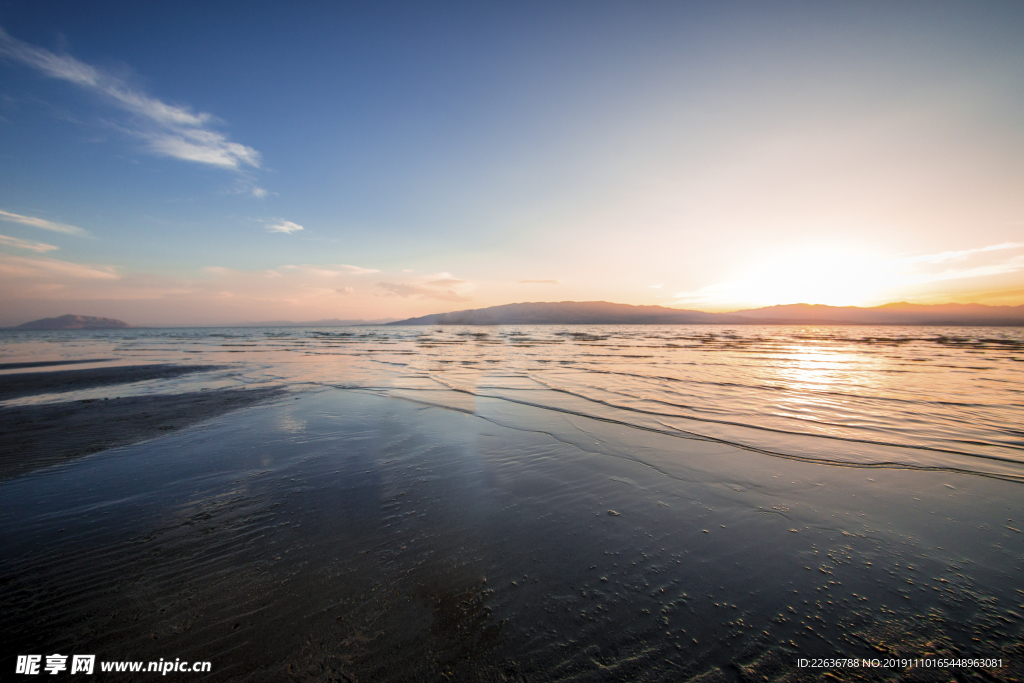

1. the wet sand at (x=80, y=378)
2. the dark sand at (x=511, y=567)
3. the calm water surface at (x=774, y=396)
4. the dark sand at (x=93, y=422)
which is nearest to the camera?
the dark sand at (x=511, y=567)

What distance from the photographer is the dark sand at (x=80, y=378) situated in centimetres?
1478

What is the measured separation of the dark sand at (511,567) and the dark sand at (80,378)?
13498 mm

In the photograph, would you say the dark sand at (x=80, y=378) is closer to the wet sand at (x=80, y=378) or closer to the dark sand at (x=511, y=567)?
the wet sand at (x=80, y=378)

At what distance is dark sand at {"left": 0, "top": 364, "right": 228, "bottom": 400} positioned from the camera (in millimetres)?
14780

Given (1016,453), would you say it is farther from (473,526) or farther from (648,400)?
(473,526)

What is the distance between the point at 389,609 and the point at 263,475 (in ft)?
13.9

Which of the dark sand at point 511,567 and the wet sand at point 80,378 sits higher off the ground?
the wet sand at point 80,378

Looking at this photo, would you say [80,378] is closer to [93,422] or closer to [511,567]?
[93,422]

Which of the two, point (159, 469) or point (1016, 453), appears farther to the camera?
point (1016, 453)

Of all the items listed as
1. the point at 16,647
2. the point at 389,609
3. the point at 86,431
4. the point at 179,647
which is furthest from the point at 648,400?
the point at 86,431

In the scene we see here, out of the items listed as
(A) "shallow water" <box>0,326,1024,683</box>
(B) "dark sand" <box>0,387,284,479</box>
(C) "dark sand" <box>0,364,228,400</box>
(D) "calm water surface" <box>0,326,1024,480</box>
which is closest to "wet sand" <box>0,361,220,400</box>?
(C) "dark sand" <box>0,364,228,400</box>

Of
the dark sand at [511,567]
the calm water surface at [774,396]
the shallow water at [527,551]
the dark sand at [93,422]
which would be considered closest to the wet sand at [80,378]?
the calm water surface at [774,396]

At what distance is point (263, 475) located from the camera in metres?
6.07

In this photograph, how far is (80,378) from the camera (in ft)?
57.7
